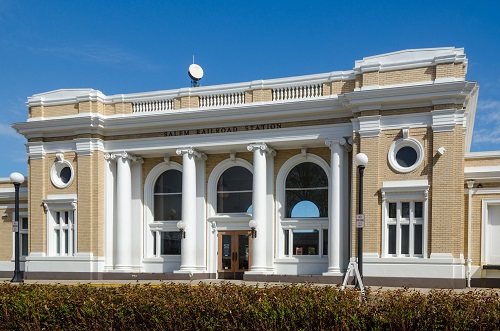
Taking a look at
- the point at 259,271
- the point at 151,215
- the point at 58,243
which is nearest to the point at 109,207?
the point at 151,215

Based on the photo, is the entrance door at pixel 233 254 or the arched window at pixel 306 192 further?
the entrance door at pixel 233 254

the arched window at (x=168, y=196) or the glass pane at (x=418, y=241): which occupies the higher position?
the arched window at (x=168, y=196)

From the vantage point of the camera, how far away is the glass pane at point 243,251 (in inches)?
1073

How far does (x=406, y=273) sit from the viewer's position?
22.2 meters

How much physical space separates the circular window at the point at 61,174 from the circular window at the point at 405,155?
50.9 ft

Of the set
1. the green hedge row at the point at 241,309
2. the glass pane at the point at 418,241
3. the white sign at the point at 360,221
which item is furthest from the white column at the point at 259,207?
the green hedge row at the point at 241,309

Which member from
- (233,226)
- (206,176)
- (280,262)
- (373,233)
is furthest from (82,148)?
(373,233)

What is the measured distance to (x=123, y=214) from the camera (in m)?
27.8

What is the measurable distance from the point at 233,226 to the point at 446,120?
10987 mm

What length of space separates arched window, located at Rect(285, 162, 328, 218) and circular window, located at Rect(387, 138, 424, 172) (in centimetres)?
406

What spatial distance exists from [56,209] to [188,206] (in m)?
6.94

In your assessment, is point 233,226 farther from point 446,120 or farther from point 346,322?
point 346,322

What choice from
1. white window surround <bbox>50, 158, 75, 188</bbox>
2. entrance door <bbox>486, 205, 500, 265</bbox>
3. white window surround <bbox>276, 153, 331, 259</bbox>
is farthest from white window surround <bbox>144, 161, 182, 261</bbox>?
entrance door <bbox>486, 205, 500, 265</bbox>

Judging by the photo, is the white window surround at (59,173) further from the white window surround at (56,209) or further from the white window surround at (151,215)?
the white window surround at (151,215)
